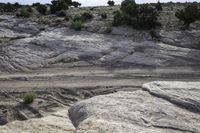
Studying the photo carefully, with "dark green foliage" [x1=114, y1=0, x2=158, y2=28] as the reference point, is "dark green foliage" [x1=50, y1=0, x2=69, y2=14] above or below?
above

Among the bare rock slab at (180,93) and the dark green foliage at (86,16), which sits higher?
the dark green foliage at (86,16)

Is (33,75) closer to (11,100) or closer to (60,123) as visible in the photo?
(11,100)

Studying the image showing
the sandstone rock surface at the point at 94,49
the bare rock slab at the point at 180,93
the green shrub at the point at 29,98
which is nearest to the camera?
the bare rock slab at the point at 180,93

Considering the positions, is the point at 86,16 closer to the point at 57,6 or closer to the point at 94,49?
the point at 57,6

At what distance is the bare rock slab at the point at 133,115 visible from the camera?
13367 millimetres

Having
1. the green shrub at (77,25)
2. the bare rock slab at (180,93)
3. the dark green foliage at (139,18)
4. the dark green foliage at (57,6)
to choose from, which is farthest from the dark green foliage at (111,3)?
the bare rock slab at (180,93)

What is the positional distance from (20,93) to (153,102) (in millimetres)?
7281

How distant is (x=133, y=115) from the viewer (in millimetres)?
14250

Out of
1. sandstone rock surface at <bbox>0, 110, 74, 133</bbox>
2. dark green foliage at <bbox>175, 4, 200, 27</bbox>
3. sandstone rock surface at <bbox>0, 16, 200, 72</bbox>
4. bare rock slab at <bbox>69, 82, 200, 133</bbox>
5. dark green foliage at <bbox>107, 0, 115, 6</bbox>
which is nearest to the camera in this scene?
bare rock slab at <bbox>69, 82, 200, 133</bbox>

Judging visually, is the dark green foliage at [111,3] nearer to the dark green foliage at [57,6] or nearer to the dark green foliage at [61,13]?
the dark green foliage at [57,6]

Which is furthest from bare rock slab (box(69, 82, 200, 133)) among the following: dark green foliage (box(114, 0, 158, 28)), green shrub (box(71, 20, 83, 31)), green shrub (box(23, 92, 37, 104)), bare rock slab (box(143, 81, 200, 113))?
dark green foliage (box(114, 0, 158, 28))

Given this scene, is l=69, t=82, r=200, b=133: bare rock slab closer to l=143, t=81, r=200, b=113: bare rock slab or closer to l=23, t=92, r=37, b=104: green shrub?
l=143, t=81, r=200, b=113: bare rock slab

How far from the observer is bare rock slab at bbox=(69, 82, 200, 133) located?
13.4m

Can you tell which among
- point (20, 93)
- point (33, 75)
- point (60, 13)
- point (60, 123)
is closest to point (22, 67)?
point (33, 75)
